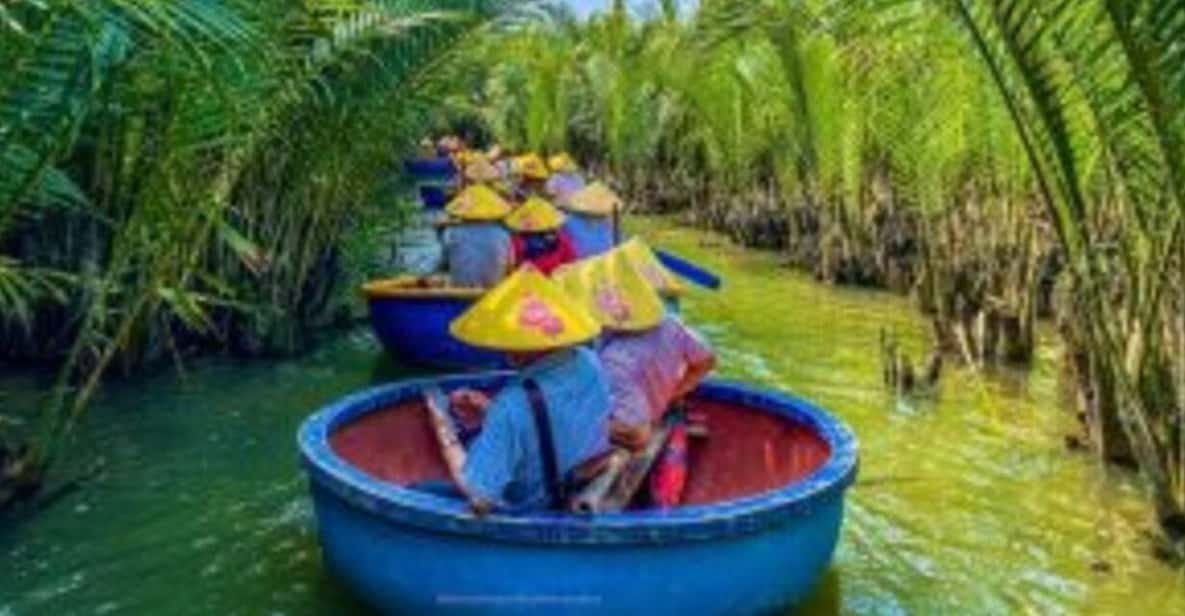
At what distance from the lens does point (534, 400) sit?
5.75m

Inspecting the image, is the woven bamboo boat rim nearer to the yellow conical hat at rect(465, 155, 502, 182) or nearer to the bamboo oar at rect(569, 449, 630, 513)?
the bamboo oar at rect(569, 449, 630, 513)

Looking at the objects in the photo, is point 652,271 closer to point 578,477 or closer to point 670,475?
point 670,475

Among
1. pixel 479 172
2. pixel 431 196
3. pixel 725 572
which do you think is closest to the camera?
pixel 725 572

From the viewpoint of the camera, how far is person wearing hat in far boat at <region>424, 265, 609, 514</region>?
226 inches

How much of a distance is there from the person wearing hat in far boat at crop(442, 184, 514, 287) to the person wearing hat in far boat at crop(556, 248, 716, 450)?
4503 mm

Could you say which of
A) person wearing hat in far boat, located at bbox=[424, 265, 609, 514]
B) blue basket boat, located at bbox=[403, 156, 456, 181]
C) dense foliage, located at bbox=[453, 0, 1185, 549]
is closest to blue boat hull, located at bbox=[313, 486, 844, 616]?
person wearing hat in far boat, located at bbox=[424, 265, 609, 514]

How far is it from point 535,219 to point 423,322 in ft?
3.66

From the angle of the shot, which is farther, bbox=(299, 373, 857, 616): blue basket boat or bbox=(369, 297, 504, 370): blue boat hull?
bbox=(369, 297, 504, 370): blue boat hull

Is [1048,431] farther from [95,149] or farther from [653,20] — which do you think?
[653,20]

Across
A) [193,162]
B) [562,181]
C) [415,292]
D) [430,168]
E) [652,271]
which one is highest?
[193,162]

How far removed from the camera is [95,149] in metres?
8.92

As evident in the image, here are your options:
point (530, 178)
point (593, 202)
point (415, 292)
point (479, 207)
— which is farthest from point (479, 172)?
point (415, 292)

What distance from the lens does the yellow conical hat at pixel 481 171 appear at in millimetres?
17469

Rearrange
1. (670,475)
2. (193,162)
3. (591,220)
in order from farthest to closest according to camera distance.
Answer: (591,220)
(193,162)
(670,475)
